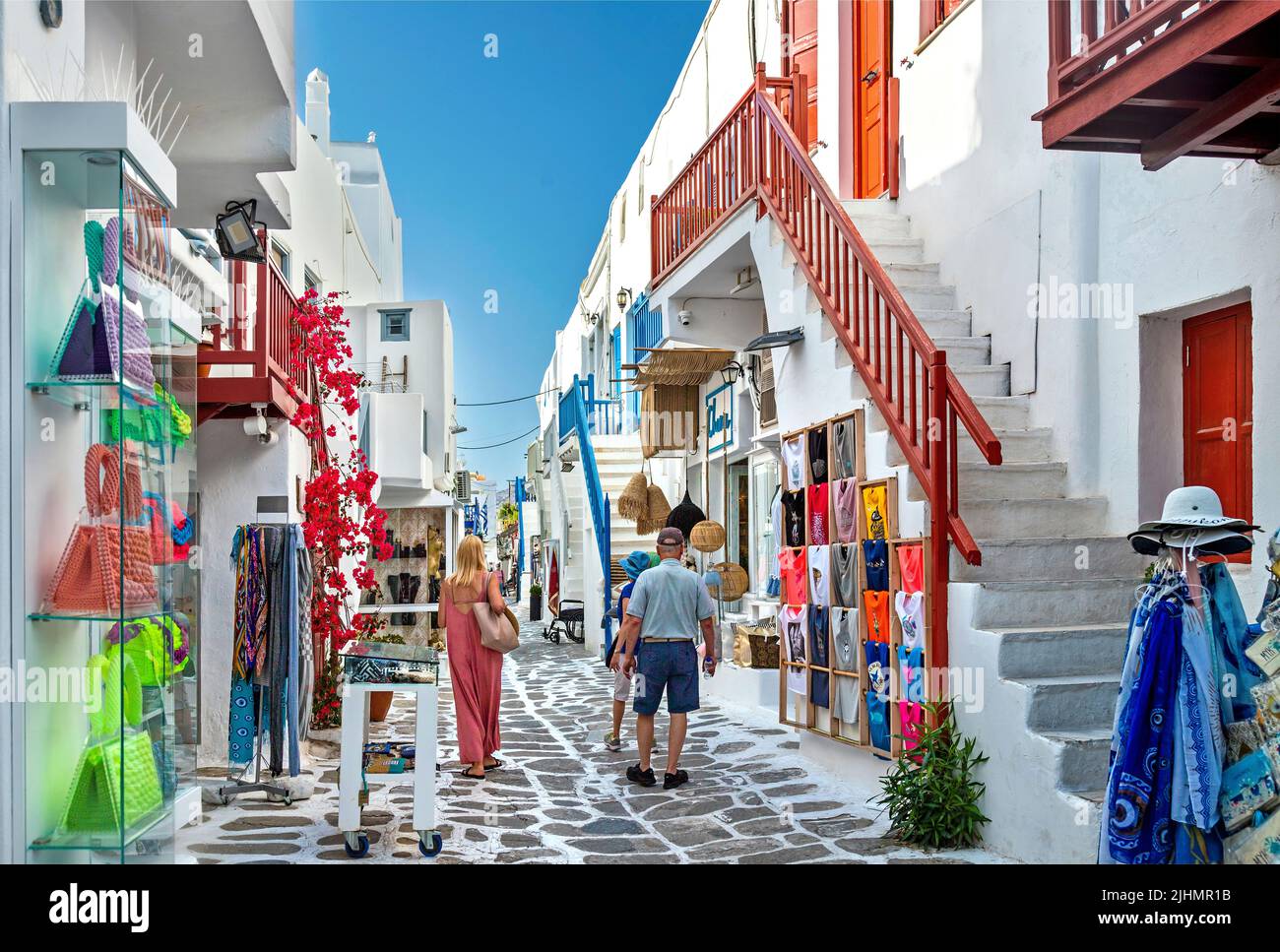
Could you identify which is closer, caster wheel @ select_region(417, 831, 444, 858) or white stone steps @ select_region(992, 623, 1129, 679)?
white stone steps @ select_region(992, 623, 1129, 679)

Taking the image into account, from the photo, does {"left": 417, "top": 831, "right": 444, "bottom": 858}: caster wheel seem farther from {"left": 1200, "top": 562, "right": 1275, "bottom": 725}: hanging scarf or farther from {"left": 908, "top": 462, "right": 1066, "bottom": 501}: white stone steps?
{"left": 1200, "top": 562, "right": 1275, "bottom": 725}: hanging scarf

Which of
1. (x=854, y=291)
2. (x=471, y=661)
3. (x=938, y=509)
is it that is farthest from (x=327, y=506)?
(x=938, y=509)

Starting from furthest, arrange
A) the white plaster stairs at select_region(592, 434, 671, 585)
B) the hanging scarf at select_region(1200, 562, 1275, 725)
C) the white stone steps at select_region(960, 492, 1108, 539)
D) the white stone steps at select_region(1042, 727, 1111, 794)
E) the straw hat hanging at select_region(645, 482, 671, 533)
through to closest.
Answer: the white plaster stairs at select_region(592, 434, 671, 585)
the straw hat hanging at select_region(645, 482, 671, 533)
the white stone steps at select_region(960, 492, 1108, 539)
the white stone steps at select_region(1042, 727, 1111, 794)
the hanging scarf at select_region(1200, 562, 1275, 725)

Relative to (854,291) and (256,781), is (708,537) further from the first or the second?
(256,781)

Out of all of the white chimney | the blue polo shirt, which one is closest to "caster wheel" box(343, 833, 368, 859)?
the blue polo shirt

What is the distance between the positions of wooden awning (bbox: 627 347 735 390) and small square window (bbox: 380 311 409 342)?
8.64m

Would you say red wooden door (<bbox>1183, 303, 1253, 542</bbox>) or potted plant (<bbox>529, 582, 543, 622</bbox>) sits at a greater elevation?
red wooden door (<bbox>1183, 303, 1253, 542</bbox>)

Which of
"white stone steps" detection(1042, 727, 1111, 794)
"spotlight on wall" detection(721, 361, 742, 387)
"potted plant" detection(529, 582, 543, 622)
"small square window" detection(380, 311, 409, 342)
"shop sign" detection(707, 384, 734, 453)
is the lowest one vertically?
"potted plant" detection(529, 582, 543, 622)

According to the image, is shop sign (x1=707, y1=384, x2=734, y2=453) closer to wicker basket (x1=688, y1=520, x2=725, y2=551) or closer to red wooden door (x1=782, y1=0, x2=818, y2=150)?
wicker basket (x1=688, y1=520, x2=725, y2=551)

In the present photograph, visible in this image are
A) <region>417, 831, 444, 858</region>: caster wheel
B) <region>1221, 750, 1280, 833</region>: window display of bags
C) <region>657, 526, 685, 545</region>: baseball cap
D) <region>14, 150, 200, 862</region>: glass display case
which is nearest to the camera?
<region>1221, 750, 1280, 833</region>: window display of bags

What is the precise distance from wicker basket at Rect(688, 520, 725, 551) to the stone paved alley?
4314 mm

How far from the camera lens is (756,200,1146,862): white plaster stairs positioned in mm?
5605
